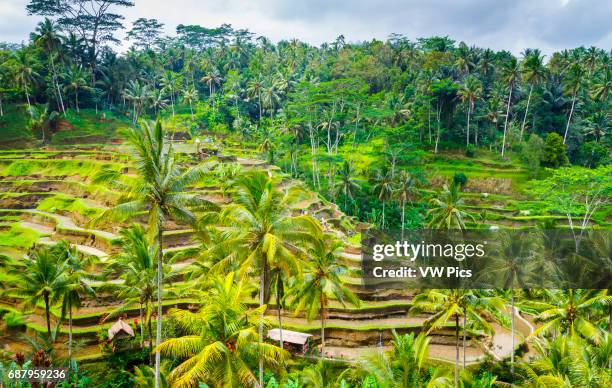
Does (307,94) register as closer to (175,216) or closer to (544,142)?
(544,142)

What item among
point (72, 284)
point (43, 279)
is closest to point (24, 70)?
point (43, 279)

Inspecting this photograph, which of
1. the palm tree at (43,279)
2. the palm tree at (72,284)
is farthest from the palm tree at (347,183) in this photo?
the palm tree at (43,279)

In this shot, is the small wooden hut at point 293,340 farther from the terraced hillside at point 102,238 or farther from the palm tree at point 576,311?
the palm tree at point 576,311

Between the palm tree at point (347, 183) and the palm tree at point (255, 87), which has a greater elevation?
the palm tree at point (255, 87)

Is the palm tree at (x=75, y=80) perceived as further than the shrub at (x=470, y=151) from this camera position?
No

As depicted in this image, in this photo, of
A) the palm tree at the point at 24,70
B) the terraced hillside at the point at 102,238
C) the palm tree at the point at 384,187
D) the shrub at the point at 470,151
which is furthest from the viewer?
the shrub at the point at 470,151

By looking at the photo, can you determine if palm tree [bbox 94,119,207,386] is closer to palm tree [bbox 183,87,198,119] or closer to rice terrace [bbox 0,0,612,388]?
rice terrace [bbox 0,0,612,388]
